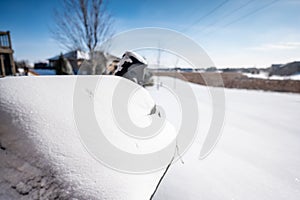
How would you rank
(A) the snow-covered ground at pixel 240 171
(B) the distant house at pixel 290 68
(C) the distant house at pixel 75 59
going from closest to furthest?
(A) the snow-covered ground at pixel 240 171, (B) the distant house at pixel 290 68, (C) the distant house at pixel 75 59

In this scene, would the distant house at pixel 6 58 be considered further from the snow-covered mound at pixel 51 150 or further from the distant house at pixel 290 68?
the distant house at pixel 290 68

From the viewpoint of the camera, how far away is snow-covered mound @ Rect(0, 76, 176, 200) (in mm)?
1004

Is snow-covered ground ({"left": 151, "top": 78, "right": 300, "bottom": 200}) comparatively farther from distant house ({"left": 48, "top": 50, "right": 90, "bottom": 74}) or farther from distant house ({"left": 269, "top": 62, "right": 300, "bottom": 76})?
distant house ({"left": 48, "top": 50, "right": 90, "bottom": 74})

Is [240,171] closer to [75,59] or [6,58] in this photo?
[6,58]

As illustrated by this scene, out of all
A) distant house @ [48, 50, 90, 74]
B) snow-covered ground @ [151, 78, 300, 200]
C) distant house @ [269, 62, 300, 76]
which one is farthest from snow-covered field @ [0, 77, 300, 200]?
distant house @ [48, 50, 90, 74]

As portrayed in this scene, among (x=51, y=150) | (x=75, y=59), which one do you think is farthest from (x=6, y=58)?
(x=51, y=150)

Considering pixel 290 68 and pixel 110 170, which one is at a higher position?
pixel 290 68

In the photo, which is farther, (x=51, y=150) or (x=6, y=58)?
(x=6, y=58)

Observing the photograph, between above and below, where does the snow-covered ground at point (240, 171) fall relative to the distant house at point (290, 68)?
below

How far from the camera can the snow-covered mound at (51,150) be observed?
3.29 ft

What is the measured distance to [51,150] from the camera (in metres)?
1.11

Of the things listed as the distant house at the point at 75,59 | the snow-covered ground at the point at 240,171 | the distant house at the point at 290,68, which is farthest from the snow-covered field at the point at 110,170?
the distant house at the point at 75,59

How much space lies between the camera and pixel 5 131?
1.09 meters

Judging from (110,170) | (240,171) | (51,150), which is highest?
(51,150)
